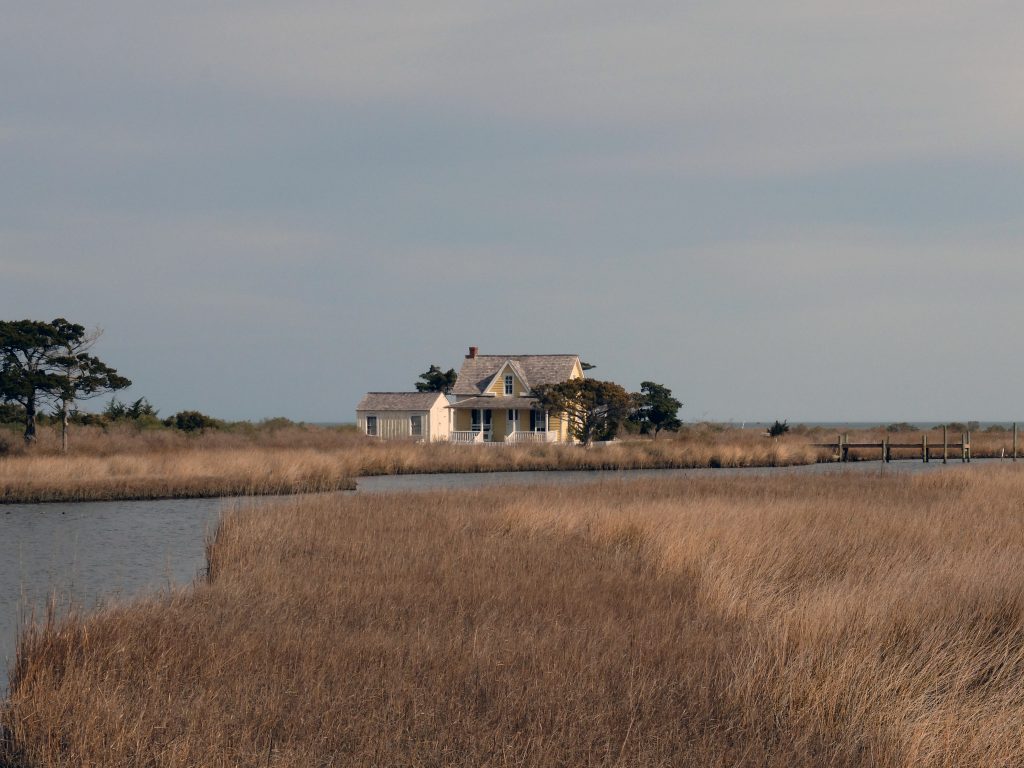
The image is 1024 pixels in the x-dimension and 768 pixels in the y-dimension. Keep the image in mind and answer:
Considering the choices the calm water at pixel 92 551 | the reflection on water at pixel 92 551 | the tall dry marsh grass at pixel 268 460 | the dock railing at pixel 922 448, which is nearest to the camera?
the calm water at pixel 92 551

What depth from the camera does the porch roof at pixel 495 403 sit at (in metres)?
63.5

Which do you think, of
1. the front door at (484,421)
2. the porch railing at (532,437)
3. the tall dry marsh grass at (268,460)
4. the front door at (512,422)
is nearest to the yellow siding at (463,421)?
the front door at (484,421)

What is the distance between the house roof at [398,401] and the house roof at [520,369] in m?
2.64

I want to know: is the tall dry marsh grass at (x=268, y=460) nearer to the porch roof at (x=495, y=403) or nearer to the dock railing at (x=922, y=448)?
the dock railing at (x=922, y=448)

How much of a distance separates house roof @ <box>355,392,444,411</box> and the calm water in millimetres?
32766

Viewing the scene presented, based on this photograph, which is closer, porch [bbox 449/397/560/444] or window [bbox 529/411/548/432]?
porch [bbox 449/397/560/444]

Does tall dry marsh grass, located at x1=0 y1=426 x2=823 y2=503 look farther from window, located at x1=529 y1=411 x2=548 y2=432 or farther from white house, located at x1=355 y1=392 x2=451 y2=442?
window, located at x1=529 y1=411 x2=548 y2=432

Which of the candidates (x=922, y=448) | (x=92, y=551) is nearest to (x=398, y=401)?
(x=922, y=448)

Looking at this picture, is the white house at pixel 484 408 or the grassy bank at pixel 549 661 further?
the white house at pixel 484 408

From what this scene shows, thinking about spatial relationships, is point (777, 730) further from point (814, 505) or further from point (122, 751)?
point (814, 505)

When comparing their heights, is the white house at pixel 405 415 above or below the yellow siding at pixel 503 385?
below

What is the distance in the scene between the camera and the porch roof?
63531mm

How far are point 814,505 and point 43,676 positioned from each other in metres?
16.4

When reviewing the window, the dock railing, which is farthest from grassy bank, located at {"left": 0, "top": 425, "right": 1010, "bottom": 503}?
the window
